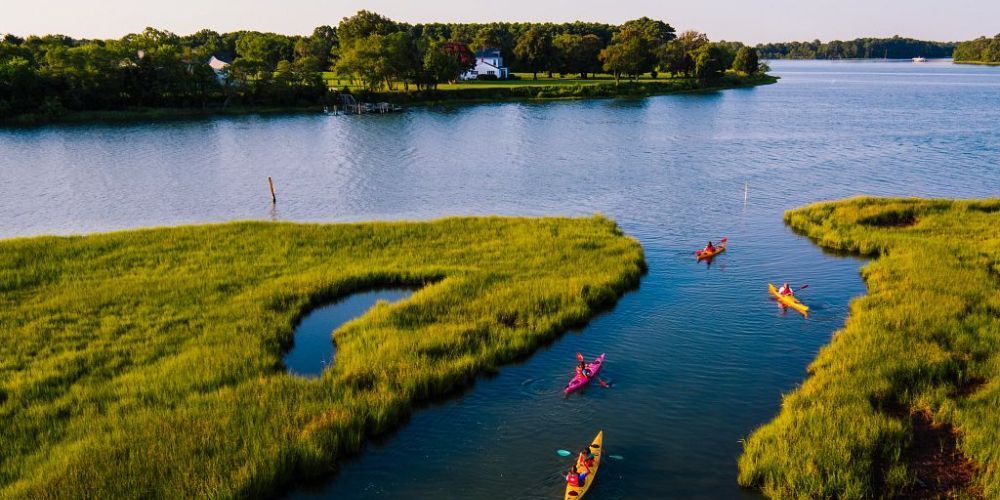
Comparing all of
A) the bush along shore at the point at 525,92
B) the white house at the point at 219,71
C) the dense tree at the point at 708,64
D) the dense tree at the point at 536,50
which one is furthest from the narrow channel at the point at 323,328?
the dense tree at the point at 708,64

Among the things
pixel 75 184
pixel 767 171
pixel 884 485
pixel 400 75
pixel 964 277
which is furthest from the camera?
pixel 400 75

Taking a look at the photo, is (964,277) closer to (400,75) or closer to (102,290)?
(102,290)

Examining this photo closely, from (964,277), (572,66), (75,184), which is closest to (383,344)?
(964,277)

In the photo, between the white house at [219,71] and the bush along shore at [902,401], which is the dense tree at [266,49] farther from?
the bush along shore at [902,401]

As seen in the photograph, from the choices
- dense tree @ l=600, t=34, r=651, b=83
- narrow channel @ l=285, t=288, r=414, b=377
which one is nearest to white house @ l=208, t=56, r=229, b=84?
dense tree @ l=600, t=34, r=651, b=83

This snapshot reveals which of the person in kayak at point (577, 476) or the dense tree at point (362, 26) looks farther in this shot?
the dense tree at point (362, 26)

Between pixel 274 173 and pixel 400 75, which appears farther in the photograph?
pixel 400 75

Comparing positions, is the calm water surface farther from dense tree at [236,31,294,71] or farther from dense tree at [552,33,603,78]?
dense tree at [236,31,294,71]
